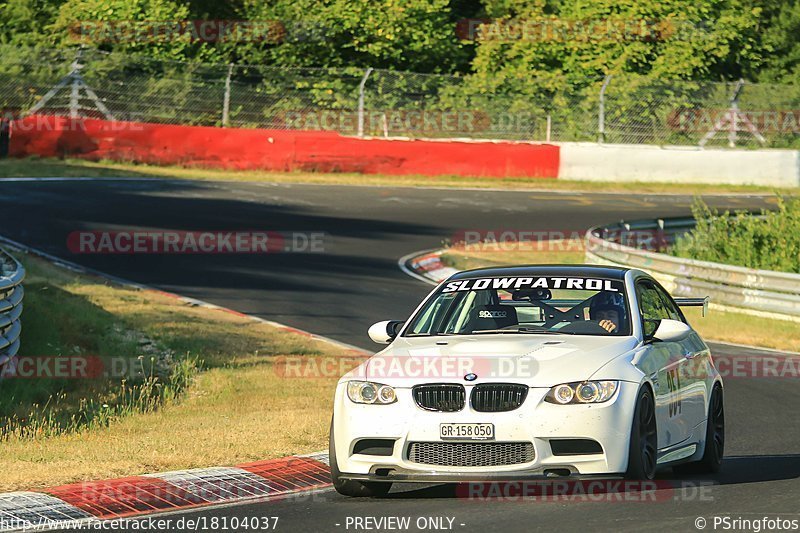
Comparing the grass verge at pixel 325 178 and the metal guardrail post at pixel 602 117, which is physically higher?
the metal guardrail post at pixel 602 117

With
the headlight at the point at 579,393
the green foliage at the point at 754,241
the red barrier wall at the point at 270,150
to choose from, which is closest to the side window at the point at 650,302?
the headlight at the point at 579,393

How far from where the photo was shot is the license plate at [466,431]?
8023 mm

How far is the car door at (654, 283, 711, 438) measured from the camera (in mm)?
9289

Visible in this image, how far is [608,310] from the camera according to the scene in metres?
9.34

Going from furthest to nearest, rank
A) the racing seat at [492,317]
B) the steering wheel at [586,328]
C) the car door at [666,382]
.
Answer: the racing seat at [492,317], the steering wheel at [586,328], the car door at [666,382]

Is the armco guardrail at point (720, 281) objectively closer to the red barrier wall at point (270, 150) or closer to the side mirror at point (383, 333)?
the side mirror at point (383, 333)

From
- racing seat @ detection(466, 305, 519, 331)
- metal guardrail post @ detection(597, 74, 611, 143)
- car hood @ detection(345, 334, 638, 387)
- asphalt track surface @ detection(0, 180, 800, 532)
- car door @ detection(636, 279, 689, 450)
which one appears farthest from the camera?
metal guardrail post @ detection(597, 74, 611, 143)

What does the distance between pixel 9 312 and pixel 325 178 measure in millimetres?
21262

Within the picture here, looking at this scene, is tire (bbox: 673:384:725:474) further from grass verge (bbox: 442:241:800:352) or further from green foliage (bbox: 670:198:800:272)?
green foliage (bbox: 670:198:800:272)

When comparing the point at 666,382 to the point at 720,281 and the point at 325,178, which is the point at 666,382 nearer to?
the point at 720,281

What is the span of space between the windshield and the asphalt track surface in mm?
1109

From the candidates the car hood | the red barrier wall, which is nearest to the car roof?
the car hood

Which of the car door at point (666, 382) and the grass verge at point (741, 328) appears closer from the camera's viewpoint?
the car door at point (666, 382)

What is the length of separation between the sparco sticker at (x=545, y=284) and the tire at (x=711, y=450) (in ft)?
3.67
